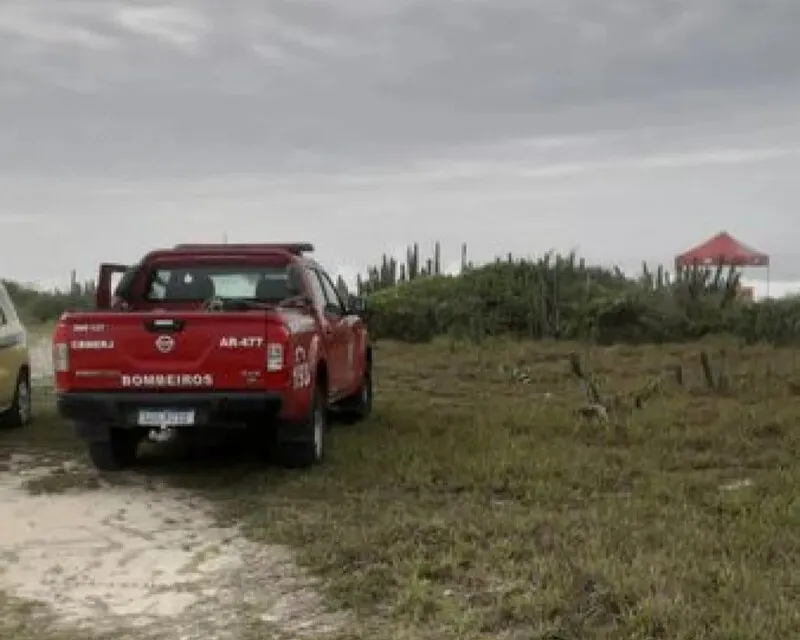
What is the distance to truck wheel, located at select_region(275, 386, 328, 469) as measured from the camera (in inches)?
363

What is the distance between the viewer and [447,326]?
24.6m

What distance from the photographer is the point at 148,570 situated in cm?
672

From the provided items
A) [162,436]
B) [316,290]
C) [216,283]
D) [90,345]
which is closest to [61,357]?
[90,345]

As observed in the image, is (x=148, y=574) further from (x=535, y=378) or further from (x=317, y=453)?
(x=535, y=378)

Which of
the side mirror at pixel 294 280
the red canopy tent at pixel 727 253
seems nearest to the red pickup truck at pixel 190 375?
the side mirror at pixel 294 280

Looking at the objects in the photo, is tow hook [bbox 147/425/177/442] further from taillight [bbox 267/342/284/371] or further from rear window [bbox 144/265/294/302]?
taillight [bbox 267/342/284/371]

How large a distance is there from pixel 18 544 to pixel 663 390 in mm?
8111

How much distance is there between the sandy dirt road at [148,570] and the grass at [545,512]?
0.74 feet

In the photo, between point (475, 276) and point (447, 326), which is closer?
point (447, 326)

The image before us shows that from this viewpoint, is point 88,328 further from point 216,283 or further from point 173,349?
point 216,283

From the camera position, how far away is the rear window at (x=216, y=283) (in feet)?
35.2

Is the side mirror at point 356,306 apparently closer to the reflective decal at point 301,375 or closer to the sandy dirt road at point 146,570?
the reflective decal at point 301,375

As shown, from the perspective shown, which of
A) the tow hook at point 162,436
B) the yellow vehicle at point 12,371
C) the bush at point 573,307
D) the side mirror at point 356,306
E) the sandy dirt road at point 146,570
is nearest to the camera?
the sandy dirt road at point 146,570

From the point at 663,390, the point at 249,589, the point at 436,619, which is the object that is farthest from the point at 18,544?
the point at 663,390
